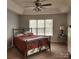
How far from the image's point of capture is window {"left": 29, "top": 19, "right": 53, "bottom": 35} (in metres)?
9.77

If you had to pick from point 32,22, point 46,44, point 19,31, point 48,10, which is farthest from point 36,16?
point 46,44

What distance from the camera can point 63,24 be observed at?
31.4 ft

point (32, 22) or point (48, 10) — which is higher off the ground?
point (48, 10)

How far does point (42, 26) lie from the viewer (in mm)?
9883

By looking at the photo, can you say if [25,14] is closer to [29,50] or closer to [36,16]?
[36,16]

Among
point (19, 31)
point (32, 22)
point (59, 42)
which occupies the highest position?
point (32, 22)

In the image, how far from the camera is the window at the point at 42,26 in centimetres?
977
